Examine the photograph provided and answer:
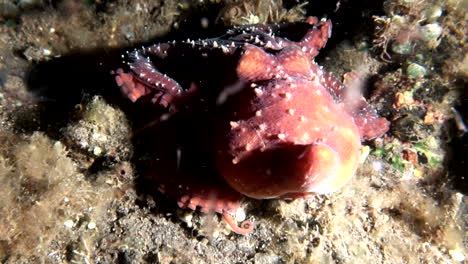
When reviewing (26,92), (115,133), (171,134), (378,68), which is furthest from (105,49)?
(378,68)

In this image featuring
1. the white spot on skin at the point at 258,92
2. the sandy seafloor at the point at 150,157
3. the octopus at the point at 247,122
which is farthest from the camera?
the sandy seafloor at the point at 150,157

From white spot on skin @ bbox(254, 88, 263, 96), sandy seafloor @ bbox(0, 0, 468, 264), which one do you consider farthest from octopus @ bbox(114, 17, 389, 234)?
sandy seafloor @ bbox(0, 0, 468, 264)

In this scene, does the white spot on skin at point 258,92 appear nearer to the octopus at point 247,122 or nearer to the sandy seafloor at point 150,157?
the octopus at point 247,122

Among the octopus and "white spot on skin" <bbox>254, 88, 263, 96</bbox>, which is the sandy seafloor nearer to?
the octopus

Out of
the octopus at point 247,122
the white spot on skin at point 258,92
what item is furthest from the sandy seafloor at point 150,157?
the white spot on skin at point 258,92

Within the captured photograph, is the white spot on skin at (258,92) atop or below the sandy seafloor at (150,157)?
atop

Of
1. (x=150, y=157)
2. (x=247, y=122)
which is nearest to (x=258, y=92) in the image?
(x=247, y=122)
